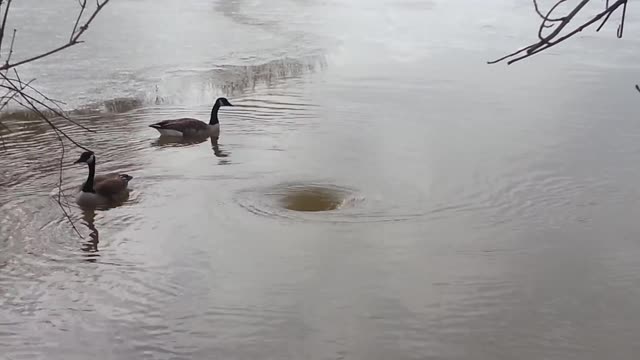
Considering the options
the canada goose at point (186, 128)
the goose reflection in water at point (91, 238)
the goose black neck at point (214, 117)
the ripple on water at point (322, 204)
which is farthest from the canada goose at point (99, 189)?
the goose black neck at point (214, 117)

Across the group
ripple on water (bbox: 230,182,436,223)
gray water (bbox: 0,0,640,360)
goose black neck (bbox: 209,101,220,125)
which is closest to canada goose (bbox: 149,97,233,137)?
goose black neck (bbox: 209,101,220,125)

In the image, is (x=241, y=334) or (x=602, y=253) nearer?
(x=241, y=334)

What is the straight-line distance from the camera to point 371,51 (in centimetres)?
1444

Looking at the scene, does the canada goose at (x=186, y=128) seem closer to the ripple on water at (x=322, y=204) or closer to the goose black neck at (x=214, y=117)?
the goose black neck at (x=214, y=117)

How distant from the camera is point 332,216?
6719 mm

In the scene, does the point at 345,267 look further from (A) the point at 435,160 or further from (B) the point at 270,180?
(A) the point at 435,160

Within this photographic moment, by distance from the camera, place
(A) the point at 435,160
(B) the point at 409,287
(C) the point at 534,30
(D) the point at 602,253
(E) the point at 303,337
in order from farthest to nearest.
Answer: (C) the point at 534,30 < (A) the point at 435,160 < (D) the point at 602,253 < (B) the point at 409,287 < (E) the point at 303,337

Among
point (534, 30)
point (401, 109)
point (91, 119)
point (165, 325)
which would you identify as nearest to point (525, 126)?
point (401, 109)

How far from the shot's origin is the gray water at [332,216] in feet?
16.4

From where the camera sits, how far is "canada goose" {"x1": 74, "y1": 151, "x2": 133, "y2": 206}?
23.1 ft

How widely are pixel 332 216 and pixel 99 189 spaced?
2106 millimetres

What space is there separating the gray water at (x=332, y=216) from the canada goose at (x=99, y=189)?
5.1 inches

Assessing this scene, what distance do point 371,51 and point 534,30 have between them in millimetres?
4546

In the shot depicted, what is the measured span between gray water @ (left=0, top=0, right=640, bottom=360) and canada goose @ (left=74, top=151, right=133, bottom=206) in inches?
5.1
